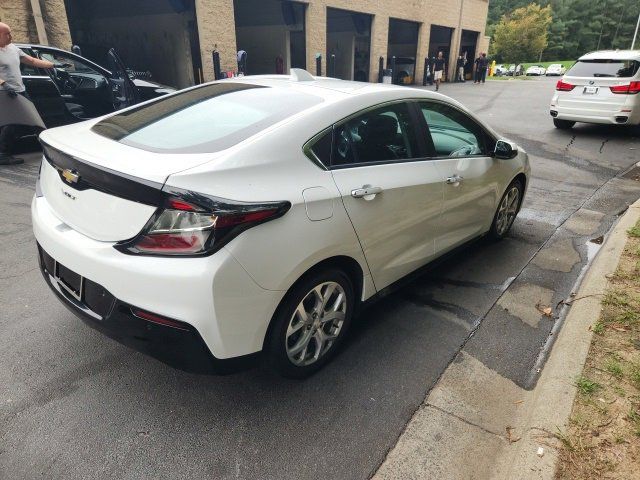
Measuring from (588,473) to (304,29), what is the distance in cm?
2213

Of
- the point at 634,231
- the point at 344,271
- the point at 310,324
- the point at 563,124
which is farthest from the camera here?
the point at 563,124

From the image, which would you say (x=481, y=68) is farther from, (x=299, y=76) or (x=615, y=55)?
(x=299, y=76)

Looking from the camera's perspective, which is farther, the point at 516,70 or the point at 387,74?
the point at 516,70

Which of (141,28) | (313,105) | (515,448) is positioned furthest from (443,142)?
(141,28)

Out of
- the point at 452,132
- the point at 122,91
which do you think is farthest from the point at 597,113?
the point at 122,91

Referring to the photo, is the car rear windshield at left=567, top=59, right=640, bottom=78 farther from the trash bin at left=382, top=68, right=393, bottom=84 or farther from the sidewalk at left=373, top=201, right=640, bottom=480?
the trash bin at left=382, top=68, right=393, bottom=84

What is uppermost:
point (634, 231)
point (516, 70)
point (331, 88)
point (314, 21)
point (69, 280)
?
point (314, 21)

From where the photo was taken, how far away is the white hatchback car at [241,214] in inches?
80.5

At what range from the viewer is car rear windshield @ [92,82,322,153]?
2.48 metres

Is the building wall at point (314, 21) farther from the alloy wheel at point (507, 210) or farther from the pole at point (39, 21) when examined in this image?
the alloy wheel at point (507, 210)

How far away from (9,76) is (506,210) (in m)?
6.99

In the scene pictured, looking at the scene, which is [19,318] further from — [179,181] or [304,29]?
[304,29]

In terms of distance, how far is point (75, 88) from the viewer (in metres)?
8.80

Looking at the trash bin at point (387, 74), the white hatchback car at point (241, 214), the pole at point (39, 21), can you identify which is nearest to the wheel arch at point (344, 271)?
the white hatchback car at point (241, 214)
